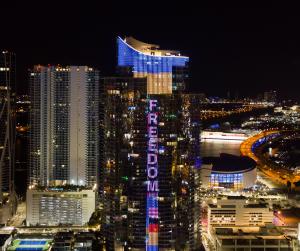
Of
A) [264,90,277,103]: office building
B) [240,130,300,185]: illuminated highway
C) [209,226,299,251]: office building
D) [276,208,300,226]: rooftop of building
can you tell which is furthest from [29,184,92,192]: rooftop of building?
[264,90,277,103]: office building

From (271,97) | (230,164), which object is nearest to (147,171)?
(230,164)

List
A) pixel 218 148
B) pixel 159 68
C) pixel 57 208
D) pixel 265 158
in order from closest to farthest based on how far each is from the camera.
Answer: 1. pixel 159 68
2. pixel 57 208
3. pixel 265 158
4. pixel 218 148

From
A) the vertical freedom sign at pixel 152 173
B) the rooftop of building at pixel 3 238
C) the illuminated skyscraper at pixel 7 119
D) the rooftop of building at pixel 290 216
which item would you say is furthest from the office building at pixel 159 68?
the rooftop of building at pixel 290 216

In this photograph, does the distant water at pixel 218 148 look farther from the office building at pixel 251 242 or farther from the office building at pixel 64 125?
the office building at pixel 251 242

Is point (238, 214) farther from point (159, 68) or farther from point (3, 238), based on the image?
point (3, 238)

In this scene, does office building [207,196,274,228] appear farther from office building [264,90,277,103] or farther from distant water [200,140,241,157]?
office building [264,90,277,103]

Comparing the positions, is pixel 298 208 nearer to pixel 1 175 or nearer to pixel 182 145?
pixel 182 145
